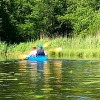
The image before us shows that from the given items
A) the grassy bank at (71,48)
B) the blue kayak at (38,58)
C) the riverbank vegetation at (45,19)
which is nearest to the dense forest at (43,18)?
the riverbank vegetation at (45,19)

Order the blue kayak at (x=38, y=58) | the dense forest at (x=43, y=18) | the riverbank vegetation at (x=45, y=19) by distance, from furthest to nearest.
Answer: the dense forest at (x=43, y=18), the riverbank vegetation at (x=45, y=19), the blue kayak at (x=38, y=58)

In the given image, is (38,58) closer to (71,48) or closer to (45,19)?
(71,48)

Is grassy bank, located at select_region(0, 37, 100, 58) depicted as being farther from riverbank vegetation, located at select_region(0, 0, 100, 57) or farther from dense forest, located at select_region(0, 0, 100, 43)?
dense forest, located at select_region(0, 0, 100, 43)

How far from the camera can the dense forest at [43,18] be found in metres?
54.1

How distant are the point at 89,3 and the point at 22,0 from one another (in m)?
9.54

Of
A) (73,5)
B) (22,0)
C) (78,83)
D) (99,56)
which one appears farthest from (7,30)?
(78,83)

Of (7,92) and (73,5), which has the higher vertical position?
(73,5)

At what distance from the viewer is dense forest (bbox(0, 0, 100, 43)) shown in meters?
54.1

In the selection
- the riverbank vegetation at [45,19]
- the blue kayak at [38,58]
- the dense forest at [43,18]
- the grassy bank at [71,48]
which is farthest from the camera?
the dense forest at [43,18]

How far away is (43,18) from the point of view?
57500mm

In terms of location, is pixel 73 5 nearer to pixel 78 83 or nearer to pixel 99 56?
pixel 99 56

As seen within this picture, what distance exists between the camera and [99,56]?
103ft

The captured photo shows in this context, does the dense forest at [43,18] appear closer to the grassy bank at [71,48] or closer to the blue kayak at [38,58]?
the grassy bank at [71,48]

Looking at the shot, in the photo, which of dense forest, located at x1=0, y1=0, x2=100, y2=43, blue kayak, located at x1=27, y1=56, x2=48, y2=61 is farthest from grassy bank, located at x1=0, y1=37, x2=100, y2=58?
dense forest, located at x1=0, y1=0, x2=100, y2=43
